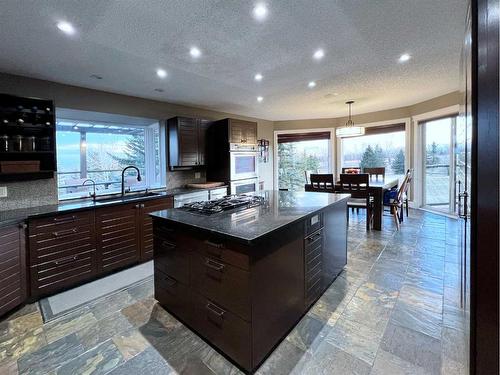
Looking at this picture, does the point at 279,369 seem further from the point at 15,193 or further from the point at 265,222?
the point at 15,193

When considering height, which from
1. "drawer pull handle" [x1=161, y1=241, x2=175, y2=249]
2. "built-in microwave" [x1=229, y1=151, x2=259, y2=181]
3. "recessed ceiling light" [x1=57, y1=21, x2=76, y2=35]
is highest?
"recessed ceiling light" [x1=57, y1=21, x2=76, y2=35]

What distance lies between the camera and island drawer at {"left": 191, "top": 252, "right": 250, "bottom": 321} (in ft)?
4.71

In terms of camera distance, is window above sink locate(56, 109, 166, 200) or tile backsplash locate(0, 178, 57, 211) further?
window above sink locate(56, 109, 166, 200)

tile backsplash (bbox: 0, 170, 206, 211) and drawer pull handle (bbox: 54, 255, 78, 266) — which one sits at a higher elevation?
tile backsplash (bbox: 0, 170, 206, 211)

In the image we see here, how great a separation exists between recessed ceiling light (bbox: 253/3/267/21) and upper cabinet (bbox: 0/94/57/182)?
2.49 m

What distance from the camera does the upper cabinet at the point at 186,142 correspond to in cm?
411

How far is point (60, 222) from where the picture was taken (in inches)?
97.4

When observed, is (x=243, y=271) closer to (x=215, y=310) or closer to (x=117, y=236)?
(x=215, y=310)

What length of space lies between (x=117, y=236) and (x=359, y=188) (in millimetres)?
3787

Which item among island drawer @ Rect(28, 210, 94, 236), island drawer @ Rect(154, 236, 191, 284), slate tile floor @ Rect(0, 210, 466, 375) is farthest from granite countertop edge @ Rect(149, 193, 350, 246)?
island drawer @ Rect(28, 210, 94, 236)

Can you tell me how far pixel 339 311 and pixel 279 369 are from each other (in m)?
0.83

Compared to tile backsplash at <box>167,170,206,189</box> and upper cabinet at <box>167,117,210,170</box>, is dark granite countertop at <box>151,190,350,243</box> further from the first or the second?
tile backsplash at <box>167,170,206,189</box>

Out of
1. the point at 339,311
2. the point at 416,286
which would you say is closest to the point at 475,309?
the point at 339,311

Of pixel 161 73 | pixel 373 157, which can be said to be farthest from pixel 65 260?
pixel 373 157
